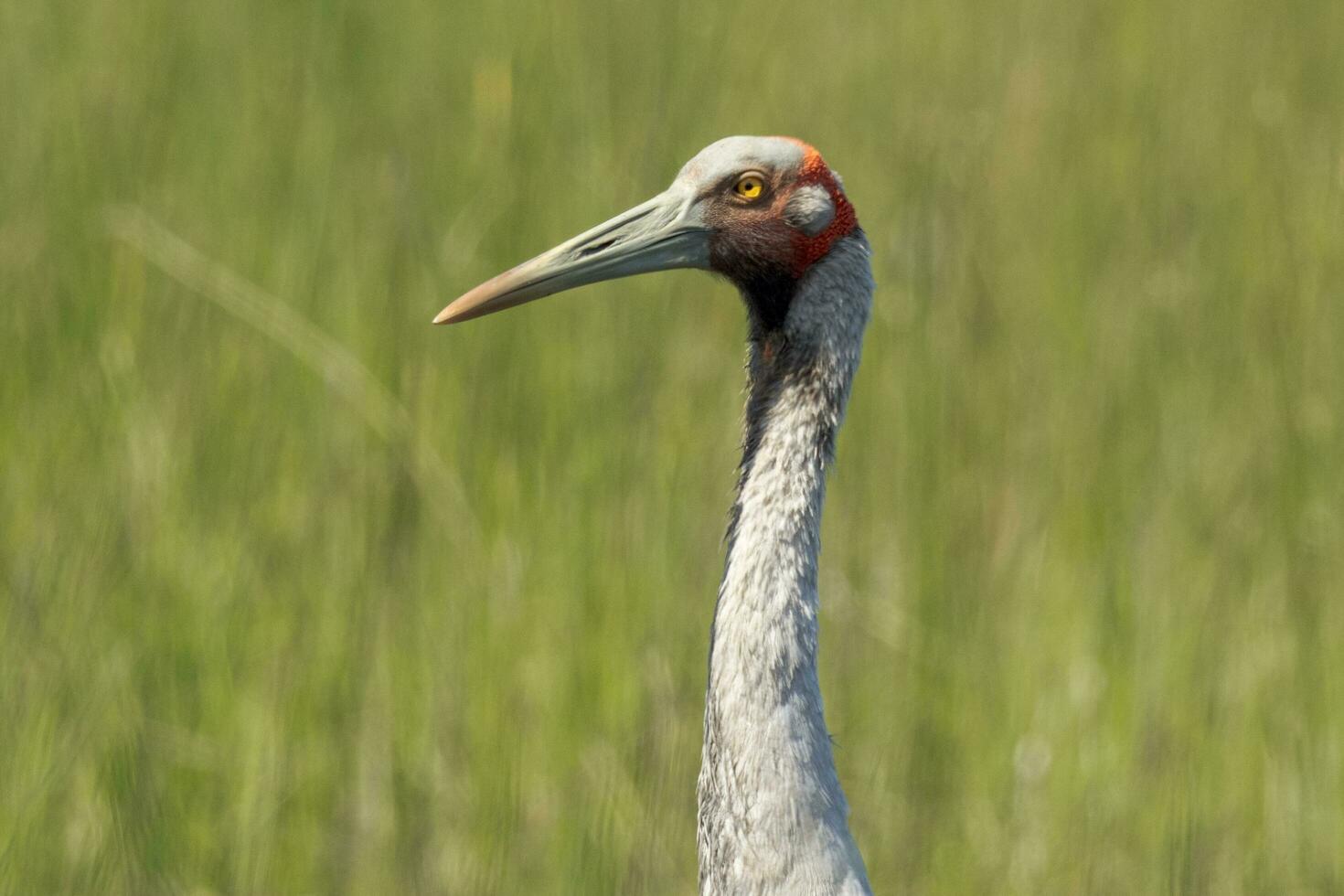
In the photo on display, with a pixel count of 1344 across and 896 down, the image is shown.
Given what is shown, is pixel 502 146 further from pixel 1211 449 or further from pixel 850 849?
pixel 850 849

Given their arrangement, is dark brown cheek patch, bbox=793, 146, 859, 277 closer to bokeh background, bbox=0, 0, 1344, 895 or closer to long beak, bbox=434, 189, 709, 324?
long beak, bbox=434, 189, 709, 324

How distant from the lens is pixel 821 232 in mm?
2719

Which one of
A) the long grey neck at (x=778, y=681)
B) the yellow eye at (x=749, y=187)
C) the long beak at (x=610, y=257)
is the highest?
the yellow eye at (x=749, y=187)

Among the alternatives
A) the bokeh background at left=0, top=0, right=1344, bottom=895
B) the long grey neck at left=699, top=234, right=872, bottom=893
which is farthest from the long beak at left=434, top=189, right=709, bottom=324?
the bokeh background at left=0, top=0, right=1344, bottom=895

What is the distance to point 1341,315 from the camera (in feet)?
14.1

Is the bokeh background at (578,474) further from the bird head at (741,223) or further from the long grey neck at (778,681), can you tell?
the bird head at (741,223)

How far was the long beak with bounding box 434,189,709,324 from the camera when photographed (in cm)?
263

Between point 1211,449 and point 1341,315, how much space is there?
19.0 inches

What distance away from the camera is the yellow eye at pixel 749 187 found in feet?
8.98

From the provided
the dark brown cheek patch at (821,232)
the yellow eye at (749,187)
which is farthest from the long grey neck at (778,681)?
the yellow eye at (749,187)

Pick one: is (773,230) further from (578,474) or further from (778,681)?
(578,474)

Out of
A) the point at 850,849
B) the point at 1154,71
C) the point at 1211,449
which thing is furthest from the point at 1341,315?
the point at 850,849

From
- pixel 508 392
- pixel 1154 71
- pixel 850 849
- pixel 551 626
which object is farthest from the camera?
pixel 1154 71

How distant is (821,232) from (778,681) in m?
0.77
